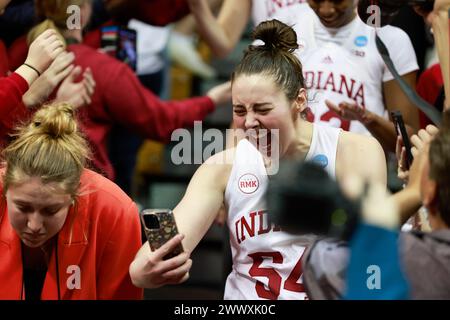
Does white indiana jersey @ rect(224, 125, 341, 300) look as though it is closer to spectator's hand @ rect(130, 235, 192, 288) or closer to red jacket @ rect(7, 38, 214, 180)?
spectator's hand @ rect(130, 235, 192, 288)

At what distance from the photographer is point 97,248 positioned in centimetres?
342

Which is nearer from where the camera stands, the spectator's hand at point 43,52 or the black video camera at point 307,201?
the black video camera at point 307,201

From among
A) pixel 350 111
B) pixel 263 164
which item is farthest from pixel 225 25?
pixel 263 164

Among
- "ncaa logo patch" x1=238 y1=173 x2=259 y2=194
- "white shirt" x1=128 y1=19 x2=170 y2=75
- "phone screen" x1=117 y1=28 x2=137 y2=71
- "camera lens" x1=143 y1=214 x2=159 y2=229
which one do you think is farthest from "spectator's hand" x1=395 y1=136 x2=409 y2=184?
"white shirt" x1=128 y1=19 x2=170 y2=75

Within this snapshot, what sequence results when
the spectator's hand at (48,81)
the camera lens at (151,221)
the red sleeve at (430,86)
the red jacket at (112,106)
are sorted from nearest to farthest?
1. the camera lens at (151,221)
2. the spectator's hand at (48,81)
3. the red sleeve at (430,86)
4. the red jacket at (112,106)

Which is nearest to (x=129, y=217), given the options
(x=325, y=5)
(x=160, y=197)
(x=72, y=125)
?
(x=72, y=125)

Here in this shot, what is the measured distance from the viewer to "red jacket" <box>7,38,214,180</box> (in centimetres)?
432

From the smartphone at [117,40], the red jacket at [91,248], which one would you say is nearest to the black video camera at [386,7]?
the red jacket at [91,248]

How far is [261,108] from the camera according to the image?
11.1ft

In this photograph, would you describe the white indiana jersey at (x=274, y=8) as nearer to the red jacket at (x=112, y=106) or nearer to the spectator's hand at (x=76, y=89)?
the red jacket at (x=112, y=106)

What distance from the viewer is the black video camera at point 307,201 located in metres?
2.08

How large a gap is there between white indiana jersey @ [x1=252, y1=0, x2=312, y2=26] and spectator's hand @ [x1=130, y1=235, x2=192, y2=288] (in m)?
1.80

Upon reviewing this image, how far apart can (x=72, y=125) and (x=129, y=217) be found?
368 millimetres

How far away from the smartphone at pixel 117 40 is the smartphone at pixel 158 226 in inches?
68.8
